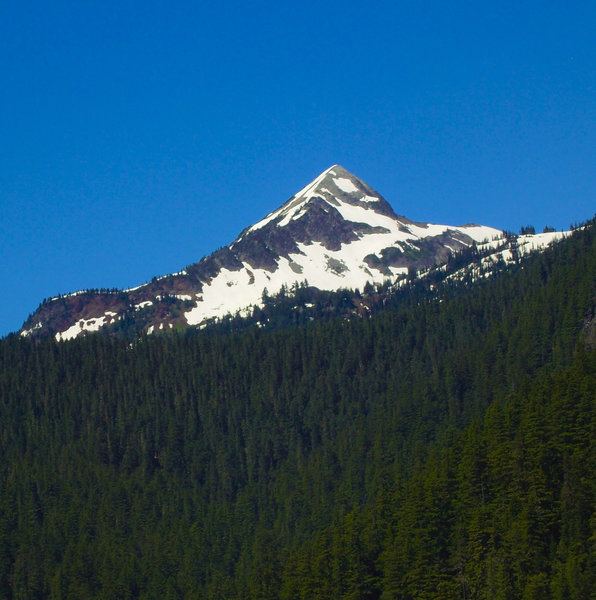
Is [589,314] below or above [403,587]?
above

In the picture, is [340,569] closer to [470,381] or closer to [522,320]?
[470,381]

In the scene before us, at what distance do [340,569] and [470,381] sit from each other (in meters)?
68.8

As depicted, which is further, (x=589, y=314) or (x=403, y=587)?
(x=589, y=314)

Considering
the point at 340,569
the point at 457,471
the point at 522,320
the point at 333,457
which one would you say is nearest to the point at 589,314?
the point at 522,320

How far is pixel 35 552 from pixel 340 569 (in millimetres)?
74116

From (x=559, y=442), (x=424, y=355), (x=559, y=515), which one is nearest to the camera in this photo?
(x=559, y=515)

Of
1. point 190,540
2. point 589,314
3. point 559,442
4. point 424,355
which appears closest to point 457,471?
point 559,442

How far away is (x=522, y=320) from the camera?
542ft

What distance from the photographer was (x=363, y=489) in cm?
14600

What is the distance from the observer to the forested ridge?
8581 centimetres

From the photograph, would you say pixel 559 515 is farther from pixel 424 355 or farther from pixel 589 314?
pixel 424 355

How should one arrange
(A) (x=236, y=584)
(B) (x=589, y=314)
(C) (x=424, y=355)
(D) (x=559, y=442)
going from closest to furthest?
(D) (x=559, y=442) → (A) (x=236, y=584) → (B) (x=589, y=314) → (C) (x=424, y=355)

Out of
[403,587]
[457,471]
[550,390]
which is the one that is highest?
[550,390]

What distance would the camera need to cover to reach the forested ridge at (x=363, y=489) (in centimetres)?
8581
